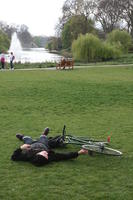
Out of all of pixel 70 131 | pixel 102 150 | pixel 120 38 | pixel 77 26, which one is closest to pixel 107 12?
pixel 77 26

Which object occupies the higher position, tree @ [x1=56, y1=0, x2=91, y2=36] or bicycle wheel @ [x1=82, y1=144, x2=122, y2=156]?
tree @ [x1=56, y1=0, x2=91, y2=36]

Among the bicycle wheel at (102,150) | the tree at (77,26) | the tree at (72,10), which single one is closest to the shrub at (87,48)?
the tree at (77,26)

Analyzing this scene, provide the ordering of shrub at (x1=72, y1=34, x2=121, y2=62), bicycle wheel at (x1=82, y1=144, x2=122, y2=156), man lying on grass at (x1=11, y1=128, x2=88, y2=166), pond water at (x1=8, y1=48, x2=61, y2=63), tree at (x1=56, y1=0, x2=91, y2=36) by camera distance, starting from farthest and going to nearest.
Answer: tree at (x1=56, y1=0, x2=91, y2=36) < pond water at (x1=8, y1=48, x2=61, y2=63) < shrub at (x1=72, y1=34, x2=121, y2=62) < bicycle wheel at (x1=82, y1=144, x2=122, y2=156) < man lying on grass at (x1=11, y1=128, x2=88, y2=166)

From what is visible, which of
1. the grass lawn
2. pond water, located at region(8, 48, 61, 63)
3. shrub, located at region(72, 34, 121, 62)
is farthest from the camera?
pond water, located at region(8, 48, 61, 63)

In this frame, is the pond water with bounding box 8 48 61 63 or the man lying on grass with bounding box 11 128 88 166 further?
the pond water with bounding box 8 48 61 63

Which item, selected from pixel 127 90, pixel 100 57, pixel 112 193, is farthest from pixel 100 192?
pixel 100 57

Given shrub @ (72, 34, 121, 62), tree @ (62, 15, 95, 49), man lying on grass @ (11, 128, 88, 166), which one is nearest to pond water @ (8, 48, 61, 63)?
shrub @ (72, 34, 121, 62)

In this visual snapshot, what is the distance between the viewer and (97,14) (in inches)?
2306

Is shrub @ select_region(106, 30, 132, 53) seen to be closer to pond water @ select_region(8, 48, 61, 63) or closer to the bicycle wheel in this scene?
pond water @ select_region(8, 48, 61, 63)

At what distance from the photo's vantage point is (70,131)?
7.34 meters

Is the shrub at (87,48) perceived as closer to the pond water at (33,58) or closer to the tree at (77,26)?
the pond water at (33,58)

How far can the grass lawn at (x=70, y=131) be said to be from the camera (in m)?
4.30

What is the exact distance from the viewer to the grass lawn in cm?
430

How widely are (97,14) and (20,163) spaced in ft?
184
